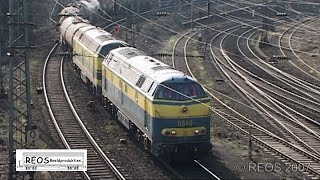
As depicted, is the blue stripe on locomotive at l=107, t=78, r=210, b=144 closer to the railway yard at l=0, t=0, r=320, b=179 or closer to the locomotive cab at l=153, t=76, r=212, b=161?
the locomotive cab at l=153, t=76, r=212, b=161

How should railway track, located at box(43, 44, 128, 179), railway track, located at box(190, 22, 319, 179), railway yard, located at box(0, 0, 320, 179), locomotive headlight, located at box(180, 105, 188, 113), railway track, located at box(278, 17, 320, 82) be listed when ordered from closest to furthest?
1. locomotive headlight, located at box(180, 105, 188, 113)
2. railway track, located at box(43, 44, 128, 179)
3. railway yard, located at box(0, 0, 320, 179)
4. railway track, located at box(190, 22, 319, 179)
5. railway track, located at box(278, 17, 320, 82)

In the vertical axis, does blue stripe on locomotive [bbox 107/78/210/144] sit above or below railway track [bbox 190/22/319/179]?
above

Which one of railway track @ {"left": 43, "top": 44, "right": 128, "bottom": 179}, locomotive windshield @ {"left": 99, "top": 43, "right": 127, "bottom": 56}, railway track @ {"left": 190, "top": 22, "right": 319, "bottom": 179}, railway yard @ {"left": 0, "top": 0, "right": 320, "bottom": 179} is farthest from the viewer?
locomotive windshield @ {"left": 99, "top": 43, "right": 127, "bottom": 56}

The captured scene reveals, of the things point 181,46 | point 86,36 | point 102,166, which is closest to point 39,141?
point 102,166

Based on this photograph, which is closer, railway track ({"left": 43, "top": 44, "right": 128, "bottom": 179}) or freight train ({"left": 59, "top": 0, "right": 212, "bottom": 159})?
freight train ({"left": 59, "top": 0, "right": 212, "bottom": 159})

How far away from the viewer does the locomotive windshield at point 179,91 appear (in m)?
21.2

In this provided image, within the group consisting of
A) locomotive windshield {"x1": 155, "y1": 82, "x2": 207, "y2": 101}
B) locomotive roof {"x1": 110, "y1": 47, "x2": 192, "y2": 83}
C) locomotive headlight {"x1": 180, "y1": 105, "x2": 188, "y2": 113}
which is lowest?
locomotive headlight {"x1": 180, "y1": 105, "x2": 188, "y2": 113}

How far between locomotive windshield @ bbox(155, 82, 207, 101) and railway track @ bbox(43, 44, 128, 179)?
3.26m

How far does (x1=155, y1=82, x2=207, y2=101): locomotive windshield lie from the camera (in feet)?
69.6

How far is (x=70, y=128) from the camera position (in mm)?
27969

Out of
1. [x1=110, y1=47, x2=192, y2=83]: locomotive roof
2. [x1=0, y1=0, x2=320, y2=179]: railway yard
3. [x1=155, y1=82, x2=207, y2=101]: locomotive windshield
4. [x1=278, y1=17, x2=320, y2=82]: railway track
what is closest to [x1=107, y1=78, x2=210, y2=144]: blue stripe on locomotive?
[x1=155, y1=82, x2=207, y2=101]: locomotive windshield

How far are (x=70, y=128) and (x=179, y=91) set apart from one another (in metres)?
8.49

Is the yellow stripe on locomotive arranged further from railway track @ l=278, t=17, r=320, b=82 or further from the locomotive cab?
railway track @ l=278, t=17, r=320, b=82

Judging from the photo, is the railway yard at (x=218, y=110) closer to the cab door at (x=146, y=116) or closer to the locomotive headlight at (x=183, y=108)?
the cab door at (x=146, y=116)
